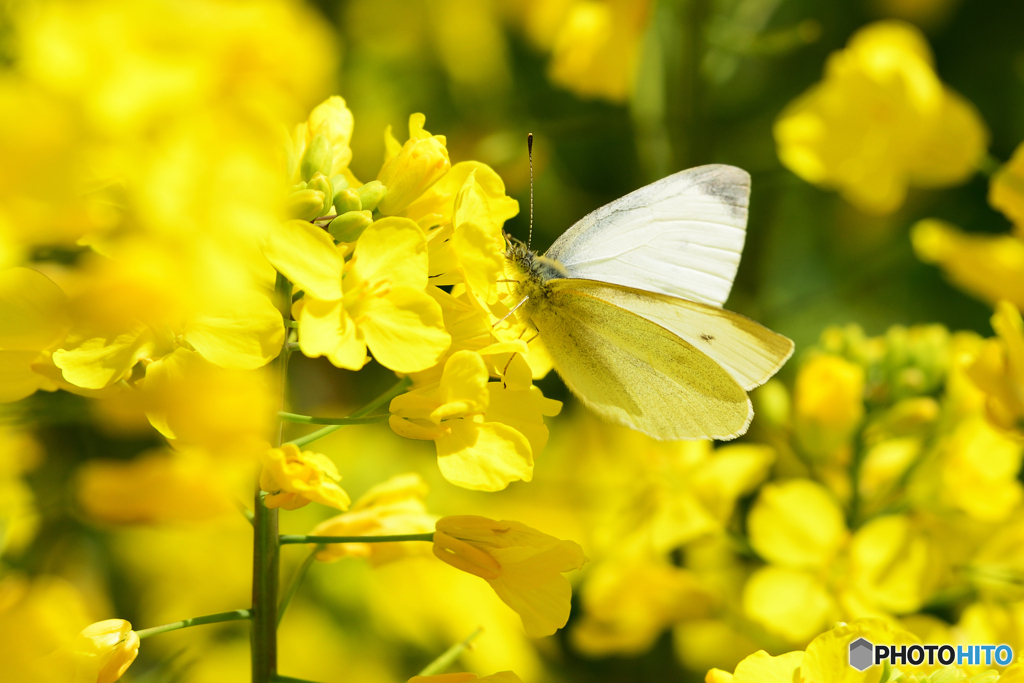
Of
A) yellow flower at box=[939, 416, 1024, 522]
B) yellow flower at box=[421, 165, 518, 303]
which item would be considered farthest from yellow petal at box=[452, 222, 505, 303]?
yellow flower at box=[939, 416, 1024, 522]

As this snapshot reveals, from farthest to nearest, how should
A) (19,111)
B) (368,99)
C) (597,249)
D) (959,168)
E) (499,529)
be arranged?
(368,99)
(959,168)
(597,249)
(499,529)
(19,111)

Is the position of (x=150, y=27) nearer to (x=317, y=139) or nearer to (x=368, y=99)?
(x=317, y=139)

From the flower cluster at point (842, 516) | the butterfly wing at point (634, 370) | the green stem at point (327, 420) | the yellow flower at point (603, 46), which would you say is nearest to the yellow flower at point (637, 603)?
the flower cluster at point (842, 516)

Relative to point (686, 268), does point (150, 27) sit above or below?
above

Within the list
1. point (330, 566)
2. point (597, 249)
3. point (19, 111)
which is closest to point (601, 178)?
point (597, 249)

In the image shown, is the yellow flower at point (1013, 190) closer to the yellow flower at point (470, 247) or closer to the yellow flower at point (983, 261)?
the yellow flower at point (983, 261)

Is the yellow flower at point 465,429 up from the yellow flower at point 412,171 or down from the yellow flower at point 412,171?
down
